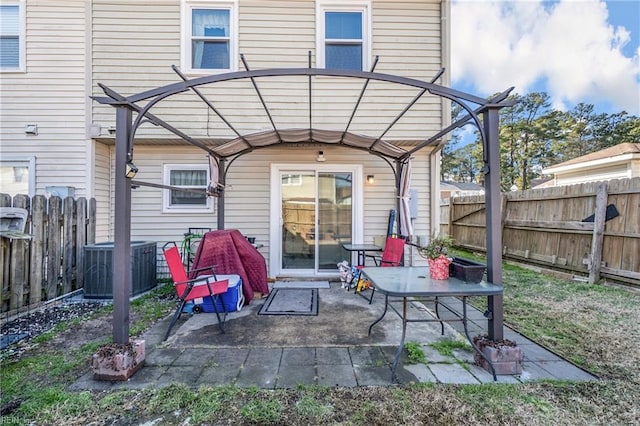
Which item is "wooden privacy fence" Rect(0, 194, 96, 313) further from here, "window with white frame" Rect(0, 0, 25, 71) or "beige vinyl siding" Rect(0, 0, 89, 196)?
"window with white frame" Rect(0, 0, 25, 71)

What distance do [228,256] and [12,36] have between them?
233 inches

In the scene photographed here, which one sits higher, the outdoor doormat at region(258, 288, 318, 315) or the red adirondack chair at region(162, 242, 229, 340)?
the red adirondack chair at region(162, 242, 229, 340)

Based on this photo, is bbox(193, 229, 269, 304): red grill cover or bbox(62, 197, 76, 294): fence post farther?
bbox(62, 197, 76, 294): fence post

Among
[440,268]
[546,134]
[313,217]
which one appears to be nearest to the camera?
[440,268]

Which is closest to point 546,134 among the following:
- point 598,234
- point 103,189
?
point 598,234

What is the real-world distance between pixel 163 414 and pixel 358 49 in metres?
6.16

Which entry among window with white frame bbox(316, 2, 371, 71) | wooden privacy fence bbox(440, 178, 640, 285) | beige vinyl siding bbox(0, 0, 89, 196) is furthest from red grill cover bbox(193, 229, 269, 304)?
wooden privacy fence bbox(440, 178, 640, 285)

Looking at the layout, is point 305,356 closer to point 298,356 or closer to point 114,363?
point 298,356

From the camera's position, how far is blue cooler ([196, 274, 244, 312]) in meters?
4.11

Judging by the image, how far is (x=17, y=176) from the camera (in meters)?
5.71

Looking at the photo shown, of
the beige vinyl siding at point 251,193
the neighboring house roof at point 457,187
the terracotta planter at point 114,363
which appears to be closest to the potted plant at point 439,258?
the terracotta planter at point 114,363

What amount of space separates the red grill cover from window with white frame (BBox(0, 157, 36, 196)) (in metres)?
3.98

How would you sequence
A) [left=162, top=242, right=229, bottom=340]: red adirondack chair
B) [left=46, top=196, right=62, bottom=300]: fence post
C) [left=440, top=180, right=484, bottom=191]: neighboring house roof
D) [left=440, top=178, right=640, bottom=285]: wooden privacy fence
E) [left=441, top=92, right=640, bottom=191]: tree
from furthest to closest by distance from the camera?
[left=440, top=180, right=484, bottom=191]: neighboring house roof
[left=441, top=92, right=640, bottom=191]: tree
[left=440, top=178, right=640, bottom=285]: wooden privacy fence
[left=46, top=196, right=62, bottom=300]: fence post
[left=162, top=242, right=229, bottom=340]: red adirondack chair

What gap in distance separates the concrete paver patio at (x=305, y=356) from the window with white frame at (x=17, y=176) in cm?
443
